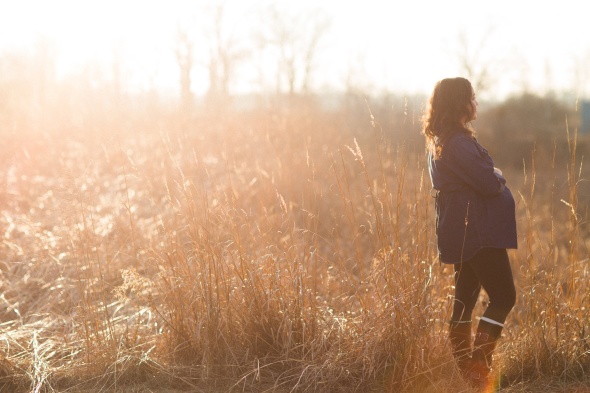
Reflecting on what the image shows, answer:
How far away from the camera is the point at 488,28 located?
3134cm

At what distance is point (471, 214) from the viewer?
9.25ft

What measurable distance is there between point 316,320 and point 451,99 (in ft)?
4.17

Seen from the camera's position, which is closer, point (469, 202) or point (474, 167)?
point (474, 167)

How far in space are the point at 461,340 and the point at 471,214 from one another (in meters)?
0.63

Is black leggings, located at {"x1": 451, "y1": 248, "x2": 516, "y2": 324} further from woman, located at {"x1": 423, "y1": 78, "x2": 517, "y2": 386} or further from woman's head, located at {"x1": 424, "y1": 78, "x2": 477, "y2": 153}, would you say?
woman's head, located at {"x1": 424, "y1": 78, "x2": 477, "y2": 153}

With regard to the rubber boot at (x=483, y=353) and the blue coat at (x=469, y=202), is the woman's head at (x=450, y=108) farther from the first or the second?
the rubber boot at (x=483, y=353)

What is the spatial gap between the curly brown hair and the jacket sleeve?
0.08 metres

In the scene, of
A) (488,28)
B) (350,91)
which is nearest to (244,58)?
(350,91)

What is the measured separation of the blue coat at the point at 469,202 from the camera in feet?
8.97

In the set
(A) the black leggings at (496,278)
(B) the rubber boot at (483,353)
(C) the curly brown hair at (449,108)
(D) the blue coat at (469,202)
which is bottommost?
(B) the rubber boot at (483,353)

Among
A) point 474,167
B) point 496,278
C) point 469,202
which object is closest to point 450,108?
point 474,167

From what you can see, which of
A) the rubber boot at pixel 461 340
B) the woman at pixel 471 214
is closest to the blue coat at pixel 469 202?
the woman at pixel 471 214

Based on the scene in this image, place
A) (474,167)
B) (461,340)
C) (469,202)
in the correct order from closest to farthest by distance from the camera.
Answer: (474,167) < (469,202) < (461,340)

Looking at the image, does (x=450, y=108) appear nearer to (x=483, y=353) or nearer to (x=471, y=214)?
(x=471, y=214)
